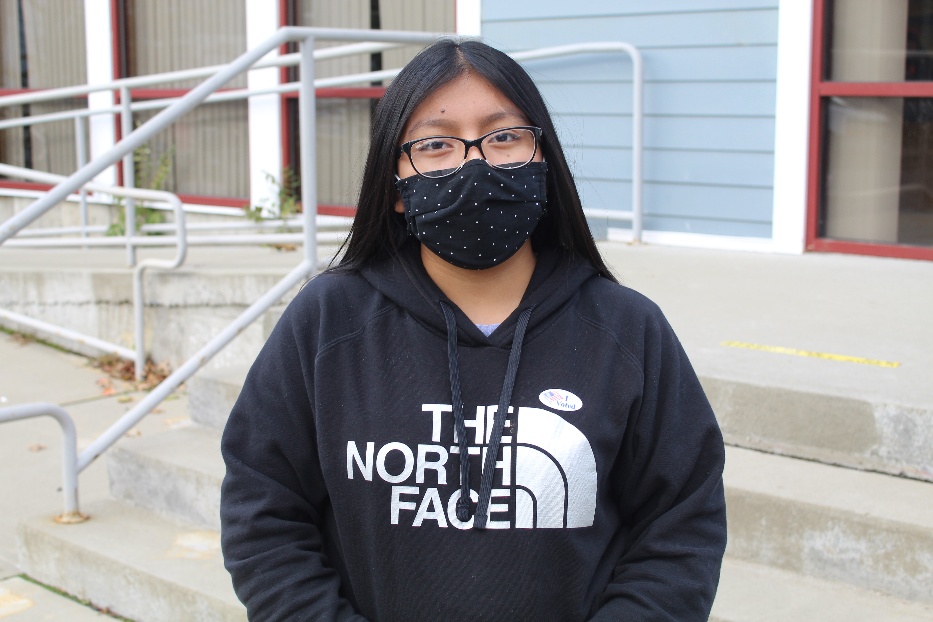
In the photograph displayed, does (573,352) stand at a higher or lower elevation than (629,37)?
lower

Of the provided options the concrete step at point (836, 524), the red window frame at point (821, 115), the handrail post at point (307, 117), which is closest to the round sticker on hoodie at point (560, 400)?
the concrete step at point (836, 524)

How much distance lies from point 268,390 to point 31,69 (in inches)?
364

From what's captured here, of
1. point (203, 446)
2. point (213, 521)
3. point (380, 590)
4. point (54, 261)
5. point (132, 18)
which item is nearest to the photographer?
point (380, 590)

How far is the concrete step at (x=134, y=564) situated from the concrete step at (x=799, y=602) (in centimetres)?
138

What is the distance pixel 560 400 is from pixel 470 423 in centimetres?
14

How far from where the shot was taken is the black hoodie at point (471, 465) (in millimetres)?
1641

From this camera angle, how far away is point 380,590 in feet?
5.52

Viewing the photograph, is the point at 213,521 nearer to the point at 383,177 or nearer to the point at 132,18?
the point at 383,177

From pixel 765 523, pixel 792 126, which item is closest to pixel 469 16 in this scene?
pixel 792 126

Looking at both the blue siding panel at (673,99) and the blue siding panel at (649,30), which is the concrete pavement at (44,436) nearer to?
the blue siding panel at (673,99)

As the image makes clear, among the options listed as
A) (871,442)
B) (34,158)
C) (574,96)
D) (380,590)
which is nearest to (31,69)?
(34,158)

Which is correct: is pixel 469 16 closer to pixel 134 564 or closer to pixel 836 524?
pixel 134 564

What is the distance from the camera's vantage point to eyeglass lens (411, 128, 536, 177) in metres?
1.69

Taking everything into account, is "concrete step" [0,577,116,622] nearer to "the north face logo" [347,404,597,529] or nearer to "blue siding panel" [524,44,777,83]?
"the north face logo" [347,404,597,529]
